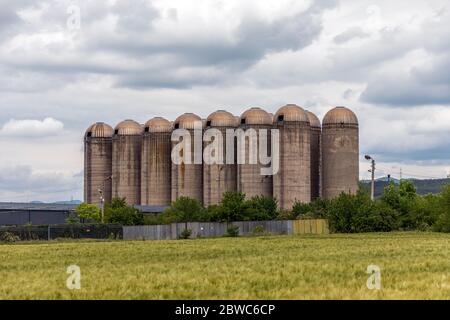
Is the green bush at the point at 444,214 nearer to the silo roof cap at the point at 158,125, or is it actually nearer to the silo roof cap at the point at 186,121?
the silo roof cap at the point at 186,121

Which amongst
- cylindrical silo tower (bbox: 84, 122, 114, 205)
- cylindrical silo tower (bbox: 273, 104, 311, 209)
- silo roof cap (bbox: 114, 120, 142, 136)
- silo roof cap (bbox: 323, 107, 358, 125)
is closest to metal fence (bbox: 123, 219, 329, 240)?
cylindrical silo tower (bbox: 273, 104, 311, 209)

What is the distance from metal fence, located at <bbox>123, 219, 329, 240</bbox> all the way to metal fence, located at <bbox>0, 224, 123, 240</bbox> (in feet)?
8.92

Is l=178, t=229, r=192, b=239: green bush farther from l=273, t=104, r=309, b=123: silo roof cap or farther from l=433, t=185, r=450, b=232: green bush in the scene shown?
l=273, t=104, r=309, b=123: silo roof cap

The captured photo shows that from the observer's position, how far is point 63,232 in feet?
335

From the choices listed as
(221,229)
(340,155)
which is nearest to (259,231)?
(221,229)

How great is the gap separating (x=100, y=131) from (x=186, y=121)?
22543mm

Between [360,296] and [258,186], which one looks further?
[258,186]

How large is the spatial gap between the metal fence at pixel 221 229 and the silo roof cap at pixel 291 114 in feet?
98.2

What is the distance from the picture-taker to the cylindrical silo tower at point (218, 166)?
13875 cm

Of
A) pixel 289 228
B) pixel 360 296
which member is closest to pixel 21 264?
pixel 360 296

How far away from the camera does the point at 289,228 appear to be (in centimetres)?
10862
